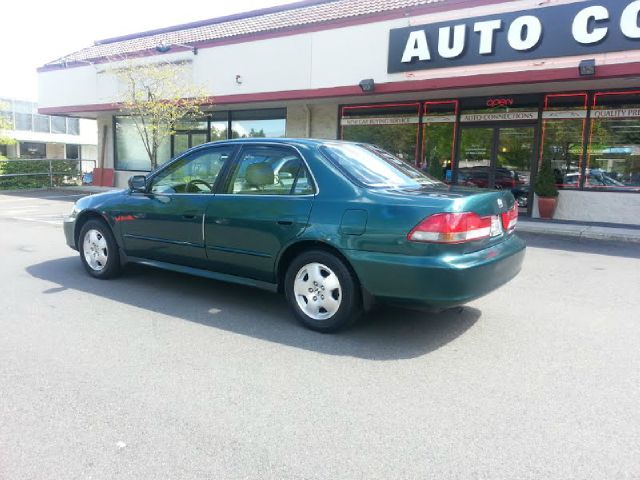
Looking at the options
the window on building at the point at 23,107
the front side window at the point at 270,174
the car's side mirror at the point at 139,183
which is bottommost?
the car's side mirror at the point at 139,183

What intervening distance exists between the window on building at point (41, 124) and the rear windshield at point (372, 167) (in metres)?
46.2

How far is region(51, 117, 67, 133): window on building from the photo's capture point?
4581 cm

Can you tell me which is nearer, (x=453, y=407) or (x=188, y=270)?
(x=453, y=407)

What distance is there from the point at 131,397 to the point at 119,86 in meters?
17.4

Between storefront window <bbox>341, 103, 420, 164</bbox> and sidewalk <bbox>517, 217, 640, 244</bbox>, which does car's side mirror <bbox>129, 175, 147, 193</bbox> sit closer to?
sidewalk <bbox>517, 217, 640, 244</bbox>

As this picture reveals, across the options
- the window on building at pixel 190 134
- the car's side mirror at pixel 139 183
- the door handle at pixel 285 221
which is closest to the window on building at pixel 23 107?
the window on building at pixel 190 134

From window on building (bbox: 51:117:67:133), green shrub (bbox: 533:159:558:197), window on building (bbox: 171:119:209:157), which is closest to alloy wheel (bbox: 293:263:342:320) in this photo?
green shrub (bbox: 533:159:558:197)

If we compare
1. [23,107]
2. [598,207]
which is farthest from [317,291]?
[23,107]

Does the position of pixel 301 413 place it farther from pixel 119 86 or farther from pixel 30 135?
pixel 30 135

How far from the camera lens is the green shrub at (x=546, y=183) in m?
12.4

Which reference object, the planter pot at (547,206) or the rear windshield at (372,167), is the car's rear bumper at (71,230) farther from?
the planter pot at (547,206)

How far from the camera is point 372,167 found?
4.65m

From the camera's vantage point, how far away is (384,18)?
12820 mm

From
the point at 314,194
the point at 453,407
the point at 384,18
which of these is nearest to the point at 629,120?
the point at 384,18
